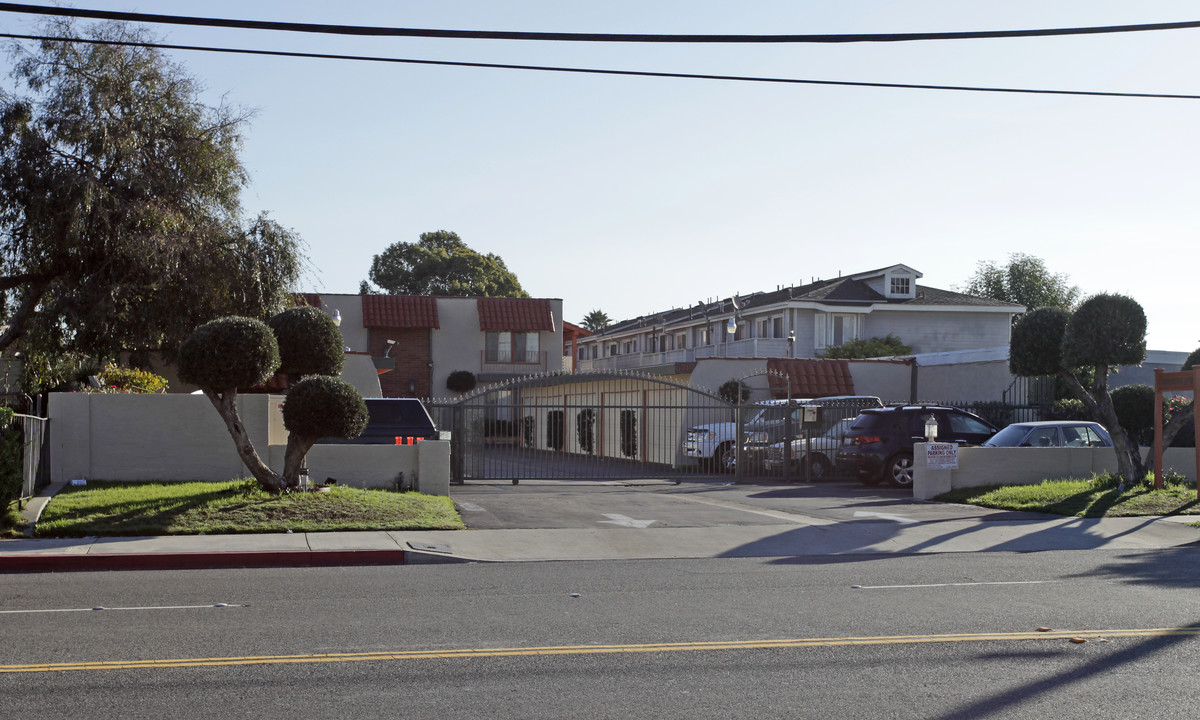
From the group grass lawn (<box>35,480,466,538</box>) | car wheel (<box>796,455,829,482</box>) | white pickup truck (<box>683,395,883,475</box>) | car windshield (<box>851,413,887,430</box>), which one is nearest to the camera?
grass lawn (<box>35,480,466,538</box>)

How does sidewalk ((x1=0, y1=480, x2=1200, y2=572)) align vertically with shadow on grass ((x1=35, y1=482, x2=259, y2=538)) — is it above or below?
below

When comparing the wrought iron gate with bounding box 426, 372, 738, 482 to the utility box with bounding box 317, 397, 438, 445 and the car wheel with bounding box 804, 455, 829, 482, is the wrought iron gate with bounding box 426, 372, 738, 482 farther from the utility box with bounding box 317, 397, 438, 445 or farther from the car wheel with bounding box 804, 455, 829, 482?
the car wheel with bounding box 804, 455, 829, 482

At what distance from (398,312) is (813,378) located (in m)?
22.3

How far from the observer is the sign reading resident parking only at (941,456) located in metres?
18.6

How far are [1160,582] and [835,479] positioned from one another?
41.5 feet

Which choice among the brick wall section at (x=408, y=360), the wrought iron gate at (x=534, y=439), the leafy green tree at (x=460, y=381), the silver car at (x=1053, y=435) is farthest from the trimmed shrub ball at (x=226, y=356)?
the brick wall section at (x=408, y=360)

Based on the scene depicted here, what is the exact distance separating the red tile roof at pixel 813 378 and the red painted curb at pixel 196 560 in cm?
2071

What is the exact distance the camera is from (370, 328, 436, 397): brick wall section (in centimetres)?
4800

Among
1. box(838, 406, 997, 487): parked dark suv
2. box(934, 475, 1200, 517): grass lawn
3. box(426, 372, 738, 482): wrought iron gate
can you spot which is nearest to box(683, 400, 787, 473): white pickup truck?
box(426, 372, 738, 482): wrought iron gate

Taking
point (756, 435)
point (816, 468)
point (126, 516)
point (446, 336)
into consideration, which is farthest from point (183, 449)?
point (446, 336)

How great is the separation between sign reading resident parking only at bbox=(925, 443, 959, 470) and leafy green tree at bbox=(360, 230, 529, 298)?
5290 centimetres

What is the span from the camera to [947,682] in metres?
6.16

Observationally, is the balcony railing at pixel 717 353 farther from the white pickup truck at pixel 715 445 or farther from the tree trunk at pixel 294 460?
the tree trunk at pixel 294 460

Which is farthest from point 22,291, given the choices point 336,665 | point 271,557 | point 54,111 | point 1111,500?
point 1111,500
